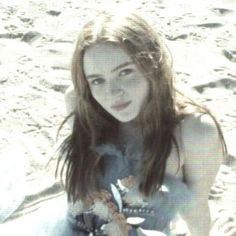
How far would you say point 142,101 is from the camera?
1.86m

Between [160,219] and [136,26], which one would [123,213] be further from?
[136,26]

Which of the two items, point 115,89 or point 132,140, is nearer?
point 115,89

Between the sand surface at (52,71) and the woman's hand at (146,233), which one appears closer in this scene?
the woman's hand at (146,233)

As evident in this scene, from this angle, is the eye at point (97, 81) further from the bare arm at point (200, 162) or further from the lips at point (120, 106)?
the bare arm at point (200, 162)

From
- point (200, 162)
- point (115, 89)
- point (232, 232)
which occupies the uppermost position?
point (115, 89)

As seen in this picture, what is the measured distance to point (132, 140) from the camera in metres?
1.95

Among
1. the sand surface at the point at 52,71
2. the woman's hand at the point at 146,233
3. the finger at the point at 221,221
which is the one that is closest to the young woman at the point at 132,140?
the woman's hand at the point at 146,233

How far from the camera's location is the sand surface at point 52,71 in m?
2.47

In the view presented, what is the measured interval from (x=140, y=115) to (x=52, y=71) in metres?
1.30

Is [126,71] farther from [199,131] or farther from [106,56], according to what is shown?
[199,131]

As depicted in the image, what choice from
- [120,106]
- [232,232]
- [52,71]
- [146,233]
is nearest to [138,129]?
[120,106]

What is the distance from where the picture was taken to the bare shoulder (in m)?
1.88

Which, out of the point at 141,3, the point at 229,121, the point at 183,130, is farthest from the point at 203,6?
the point at 183,130

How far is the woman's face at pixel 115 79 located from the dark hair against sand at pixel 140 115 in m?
0.02
